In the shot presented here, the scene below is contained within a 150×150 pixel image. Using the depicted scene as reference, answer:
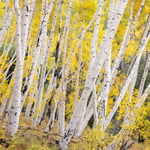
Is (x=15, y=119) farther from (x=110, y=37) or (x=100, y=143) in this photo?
(x=110, y=37)

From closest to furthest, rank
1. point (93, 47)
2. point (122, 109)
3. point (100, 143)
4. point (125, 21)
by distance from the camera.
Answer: point (100, 143)
point (93, 47)
point (122, 109)
point (125, 21)

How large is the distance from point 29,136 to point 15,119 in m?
1.04

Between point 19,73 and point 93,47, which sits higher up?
point 93,47

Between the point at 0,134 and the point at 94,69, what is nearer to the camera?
the point at 94,69

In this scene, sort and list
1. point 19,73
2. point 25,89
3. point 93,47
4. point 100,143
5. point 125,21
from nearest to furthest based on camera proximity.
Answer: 1. point 100,143
2. point 19,73
3. point 25,89
4. point 93,47
5. point 125,21

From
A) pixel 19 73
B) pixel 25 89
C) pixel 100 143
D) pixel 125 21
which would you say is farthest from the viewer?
pixel 125 21

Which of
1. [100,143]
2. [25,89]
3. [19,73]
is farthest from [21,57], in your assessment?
[100,143]

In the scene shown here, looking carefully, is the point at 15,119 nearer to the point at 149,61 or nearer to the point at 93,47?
the point at 93,47

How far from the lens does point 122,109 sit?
6672 millimetres

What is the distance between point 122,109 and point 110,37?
3341 millimetres

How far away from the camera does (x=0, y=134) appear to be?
15.3ft

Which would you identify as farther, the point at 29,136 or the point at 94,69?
the point at 29,136

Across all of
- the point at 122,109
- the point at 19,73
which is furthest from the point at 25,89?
the point at 122,109

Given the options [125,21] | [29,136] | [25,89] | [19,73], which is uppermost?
[125,21]
